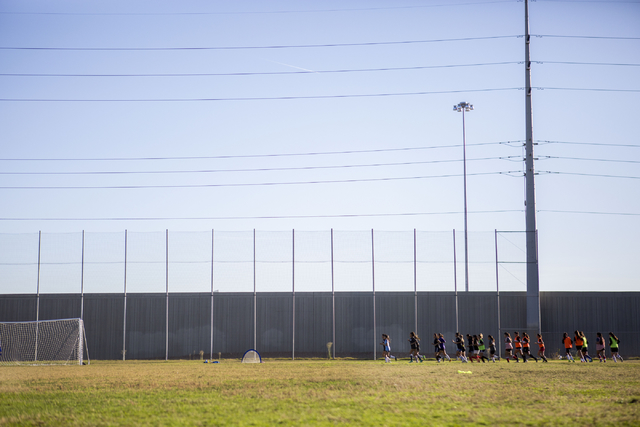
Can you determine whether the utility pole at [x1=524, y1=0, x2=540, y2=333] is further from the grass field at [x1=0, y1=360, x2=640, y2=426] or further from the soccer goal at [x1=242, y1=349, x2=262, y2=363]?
the grass field at [x1=0, y1=360, x2=640, y2=426]

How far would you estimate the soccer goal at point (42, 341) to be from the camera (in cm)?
3572

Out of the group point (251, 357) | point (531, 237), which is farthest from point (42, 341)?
point (531, 237)

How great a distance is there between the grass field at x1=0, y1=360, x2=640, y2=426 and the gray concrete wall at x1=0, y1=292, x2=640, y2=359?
1793 centimetres

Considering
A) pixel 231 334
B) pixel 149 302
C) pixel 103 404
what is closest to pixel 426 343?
pixel 231 334

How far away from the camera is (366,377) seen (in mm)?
20234

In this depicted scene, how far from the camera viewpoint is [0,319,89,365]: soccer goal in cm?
3572

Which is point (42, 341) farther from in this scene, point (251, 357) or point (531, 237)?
point (531, 237)

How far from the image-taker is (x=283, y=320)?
38531 millimetres

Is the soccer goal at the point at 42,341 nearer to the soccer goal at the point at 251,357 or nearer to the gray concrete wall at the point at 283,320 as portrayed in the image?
the gray concrete wall at the point at 283,320

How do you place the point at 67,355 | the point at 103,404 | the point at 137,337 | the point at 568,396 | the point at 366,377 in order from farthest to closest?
the point at 137,337
the point at 67,355
the point at 366,377
the point at 568,396
the point at 103,404

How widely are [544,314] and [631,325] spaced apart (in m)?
5.29

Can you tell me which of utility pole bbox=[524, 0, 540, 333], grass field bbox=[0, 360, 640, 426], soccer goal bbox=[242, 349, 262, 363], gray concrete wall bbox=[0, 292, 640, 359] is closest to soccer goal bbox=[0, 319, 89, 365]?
gray concrete wall bbox=[0, 292, 640, 359]

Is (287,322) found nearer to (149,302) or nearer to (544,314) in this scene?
(149,302)

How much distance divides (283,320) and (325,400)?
24.9 meters
